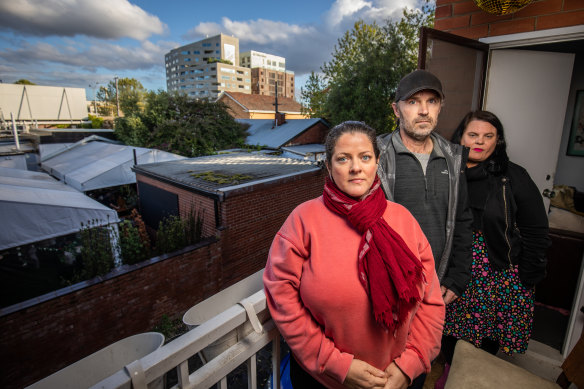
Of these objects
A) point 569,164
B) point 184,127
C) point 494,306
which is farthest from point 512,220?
point 184,127

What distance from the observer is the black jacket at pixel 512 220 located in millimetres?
2000

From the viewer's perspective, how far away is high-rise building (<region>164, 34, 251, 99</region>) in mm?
83250

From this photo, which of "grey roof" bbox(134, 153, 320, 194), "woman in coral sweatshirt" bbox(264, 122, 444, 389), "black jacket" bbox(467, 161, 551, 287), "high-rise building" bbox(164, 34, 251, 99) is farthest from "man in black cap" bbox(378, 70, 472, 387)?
"high-rise building" bbox(164, 34, 251, 99)

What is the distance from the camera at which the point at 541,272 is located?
2.03m

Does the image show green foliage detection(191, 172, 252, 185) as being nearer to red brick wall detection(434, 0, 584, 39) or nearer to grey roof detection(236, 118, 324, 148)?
red brick wall detection(434, 0, 584, 39)

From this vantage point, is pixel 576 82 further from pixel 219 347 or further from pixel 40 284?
pixel 40 284

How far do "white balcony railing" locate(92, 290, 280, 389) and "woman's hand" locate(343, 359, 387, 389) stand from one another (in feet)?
1.45

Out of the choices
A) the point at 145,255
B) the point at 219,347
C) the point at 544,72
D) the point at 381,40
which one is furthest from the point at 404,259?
the point at 381,40

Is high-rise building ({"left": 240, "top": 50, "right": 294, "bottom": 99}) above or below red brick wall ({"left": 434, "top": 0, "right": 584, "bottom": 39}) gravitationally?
above

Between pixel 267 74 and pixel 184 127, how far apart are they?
84215mm

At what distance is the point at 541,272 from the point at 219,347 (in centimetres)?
224

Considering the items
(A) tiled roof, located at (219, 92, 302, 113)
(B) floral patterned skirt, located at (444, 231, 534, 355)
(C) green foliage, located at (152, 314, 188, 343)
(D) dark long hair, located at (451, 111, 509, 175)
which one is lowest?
(C) green foliage, located at (152, 314, 188, 343)

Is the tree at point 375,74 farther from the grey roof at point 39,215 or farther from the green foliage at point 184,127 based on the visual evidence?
the grey roof at point 39,215

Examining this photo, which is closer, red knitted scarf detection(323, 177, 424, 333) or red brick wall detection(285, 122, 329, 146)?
red knitted scarf detection(323, 177, 424, 333)
